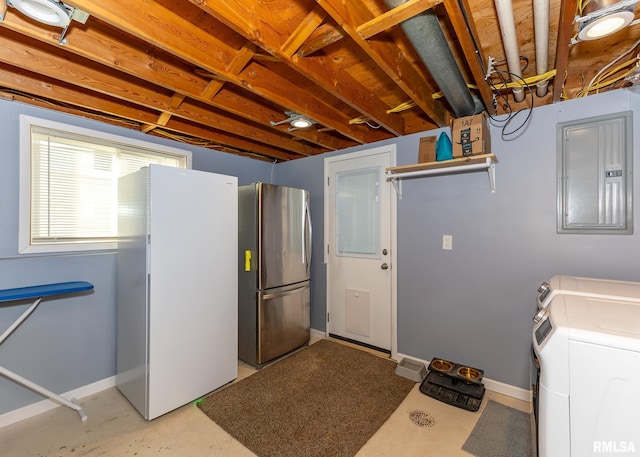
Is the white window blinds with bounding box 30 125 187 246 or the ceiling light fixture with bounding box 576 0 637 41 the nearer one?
the ceiling light fixture with bounding box 576 0 637 41

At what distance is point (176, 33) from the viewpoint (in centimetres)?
153

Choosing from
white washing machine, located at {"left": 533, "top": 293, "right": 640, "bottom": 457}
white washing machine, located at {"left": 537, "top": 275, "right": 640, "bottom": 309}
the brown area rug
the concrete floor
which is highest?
white washing machine, located at {"left": 537, "top": 275, "right": 640, "bottom": 309}

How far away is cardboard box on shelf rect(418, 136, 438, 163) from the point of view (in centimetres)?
257

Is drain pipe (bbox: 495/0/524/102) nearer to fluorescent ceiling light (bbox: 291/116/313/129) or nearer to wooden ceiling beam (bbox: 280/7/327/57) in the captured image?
wooden ceiling beam (bbox: 280/7/327/57)

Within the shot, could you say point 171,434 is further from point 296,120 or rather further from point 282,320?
point 296,120

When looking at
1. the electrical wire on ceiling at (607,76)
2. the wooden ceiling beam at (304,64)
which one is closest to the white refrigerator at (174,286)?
the wooden ceiling beam at (304,64)

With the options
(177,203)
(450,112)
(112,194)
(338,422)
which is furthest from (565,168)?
(112,194)

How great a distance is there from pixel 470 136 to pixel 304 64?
4.61 ft

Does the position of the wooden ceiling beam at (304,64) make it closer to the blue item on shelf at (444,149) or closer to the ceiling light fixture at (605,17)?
the blue item on shelf at (444,149)

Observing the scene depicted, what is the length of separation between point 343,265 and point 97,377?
2.60 m

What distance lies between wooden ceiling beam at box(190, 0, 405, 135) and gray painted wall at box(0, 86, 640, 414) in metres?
0.72

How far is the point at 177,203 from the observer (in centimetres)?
219

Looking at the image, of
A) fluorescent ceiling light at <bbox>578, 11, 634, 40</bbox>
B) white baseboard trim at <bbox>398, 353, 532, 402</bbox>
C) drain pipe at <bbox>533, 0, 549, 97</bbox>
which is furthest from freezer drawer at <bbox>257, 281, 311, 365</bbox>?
fluorescent ceiling light at <bbox>578, 11, 634, 40</bbox>

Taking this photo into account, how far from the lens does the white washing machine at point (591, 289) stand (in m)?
1.42
